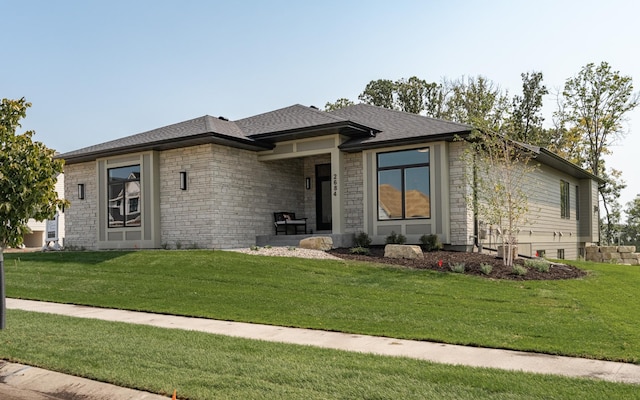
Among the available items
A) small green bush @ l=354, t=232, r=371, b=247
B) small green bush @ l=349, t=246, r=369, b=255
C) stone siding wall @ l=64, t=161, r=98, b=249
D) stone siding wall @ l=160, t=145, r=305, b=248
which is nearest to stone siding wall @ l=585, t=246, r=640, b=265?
small green bush @ l=354, t=232, r=371, b=247

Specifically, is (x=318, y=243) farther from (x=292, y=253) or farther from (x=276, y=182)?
(x=276, y=182)

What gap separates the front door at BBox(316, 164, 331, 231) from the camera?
65.1ft

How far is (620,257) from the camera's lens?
2086 centimetres

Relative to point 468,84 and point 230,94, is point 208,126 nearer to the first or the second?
point 230,94

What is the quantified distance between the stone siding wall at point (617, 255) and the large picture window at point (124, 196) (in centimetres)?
1704

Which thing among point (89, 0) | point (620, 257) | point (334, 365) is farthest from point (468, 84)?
point (334, 365)

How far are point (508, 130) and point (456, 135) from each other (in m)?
1.31

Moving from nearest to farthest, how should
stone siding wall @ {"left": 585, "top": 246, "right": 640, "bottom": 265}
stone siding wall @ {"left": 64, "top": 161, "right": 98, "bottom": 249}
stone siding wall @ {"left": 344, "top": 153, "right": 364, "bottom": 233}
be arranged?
stone siding wall @ {"left": 344, "top": 153, "right": 364, "bottom": 233} → stone siding wall @ {"left": 64, "top": 161, "right": 98, "bottom": 249} → stone siding wall @ {"left": 585, "top": 246, "right": 640, "bottom": 265}

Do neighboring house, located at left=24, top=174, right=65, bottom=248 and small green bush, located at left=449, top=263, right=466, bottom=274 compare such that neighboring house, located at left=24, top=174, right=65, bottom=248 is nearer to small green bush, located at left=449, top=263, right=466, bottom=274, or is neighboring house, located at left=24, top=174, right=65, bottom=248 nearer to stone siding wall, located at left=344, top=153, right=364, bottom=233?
stone siding wall, located at left=344, top=153, right=364, bottom=233

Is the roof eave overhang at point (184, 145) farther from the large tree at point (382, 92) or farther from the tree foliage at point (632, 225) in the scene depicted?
the tree foliage at point (632, 225)

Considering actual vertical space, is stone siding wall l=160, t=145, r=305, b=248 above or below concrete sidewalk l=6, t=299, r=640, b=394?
above

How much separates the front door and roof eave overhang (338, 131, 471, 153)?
9.16 ft

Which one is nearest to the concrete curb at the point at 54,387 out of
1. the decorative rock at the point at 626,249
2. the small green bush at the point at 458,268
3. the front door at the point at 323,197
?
the small green bush at the point at 458,268

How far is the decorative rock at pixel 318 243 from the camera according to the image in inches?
630
